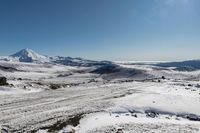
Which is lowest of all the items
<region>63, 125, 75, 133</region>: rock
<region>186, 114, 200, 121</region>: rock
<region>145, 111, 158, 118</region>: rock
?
<region>186, 114, 200, 121</region>: rock

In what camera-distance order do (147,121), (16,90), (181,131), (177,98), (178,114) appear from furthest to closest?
(16,90) → (177,98) → (178,114) → (147,121) → (181,131)

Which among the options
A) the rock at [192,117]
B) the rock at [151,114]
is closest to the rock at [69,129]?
the rock at [151,114]

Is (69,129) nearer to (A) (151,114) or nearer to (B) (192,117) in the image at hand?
(A) (151,114)

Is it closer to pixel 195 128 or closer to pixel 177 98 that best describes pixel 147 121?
pixel 195 128

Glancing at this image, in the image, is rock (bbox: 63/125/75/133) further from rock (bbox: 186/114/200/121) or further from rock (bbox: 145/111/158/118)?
rock (bbox: 186/114/200/121)

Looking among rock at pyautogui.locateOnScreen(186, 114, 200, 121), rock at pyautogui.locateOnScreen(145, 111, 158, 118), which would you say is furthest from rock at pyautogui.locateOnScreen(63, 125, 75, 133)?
rock at pyautogui.locateOnScreen(186, 114, 200, 121)

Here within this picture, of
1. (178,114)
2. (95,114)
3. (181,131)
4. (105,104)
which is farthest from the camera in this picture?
(105,104)

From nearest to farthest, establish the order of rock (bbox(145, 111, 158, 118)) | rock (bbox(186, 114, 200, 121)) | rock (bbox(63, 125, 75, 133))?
rock (bbox(63, 125, 75, 133)) < rock (bbox(186, 114, 200, 121)) < rock (bbox(145, 111, 158, 118))

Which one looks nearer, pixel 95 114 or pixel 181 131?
pixel 181 131

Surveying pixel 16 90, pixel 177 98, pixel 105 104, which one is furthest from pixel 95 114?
pixel 16 90

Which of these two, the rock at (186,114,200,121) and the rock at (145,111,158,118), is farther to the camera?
the rock at (145,111,158,118)

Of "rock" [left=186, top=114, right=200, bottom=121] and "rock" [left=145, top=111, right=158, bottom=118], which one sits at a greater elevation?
"rock" [left=145, top=111, right=158, bottom=118]
